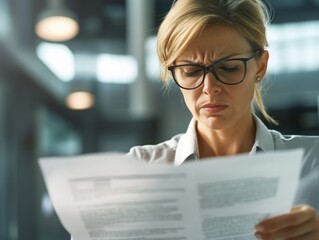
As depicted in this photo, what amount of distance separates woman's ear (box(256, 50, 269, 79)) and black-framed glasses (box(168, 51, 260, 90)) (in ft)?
0.23

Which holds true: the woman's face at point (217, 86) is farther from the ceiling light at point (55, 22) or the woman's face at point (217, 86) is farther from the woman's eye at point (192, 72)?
the ceiling light at point (55, 22)

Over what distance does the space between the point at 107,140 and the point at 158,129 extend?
575 mm

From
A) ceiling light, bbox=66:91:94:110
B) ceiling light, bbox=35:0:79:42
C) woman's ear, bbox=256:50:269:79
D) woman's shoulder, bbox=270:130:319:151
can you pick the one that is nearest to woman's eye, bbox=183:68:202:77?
woman's ear, bbox=256:50:269:79

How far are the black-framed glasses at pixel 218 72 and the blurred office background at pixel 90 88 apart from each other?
3.48 metres

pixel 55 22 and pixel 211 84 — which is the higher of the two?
pixel 55 22

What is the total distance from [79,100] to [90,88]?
0.55 feet

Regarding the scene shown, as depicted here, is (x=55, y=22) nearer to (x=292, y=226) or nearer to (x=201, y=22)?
(x=201, y=22)

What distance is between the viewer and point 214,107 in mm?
1132

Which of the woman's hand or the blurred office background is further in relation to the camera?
the blurred office background

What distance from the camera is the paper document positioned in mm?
882

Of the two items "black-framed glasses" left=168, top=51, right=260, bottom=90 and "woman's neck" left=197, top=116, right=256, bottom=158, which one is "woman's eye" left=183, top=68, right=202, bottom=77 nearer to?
"black-framed glasses" left=168, top=51, right=260, bottom=90

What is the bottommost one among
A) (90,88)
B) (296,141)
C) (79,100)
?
(296,141)

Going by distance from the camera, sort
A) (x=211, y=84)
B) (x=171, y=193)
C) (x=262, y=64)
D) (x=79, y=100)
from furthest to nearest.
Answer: (x=79, y=100) → (x=262, y=64) → (x=211, y=84) → (x=171, y=193)

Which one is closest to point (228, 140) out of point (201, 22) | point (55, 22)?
point (201, 22)
